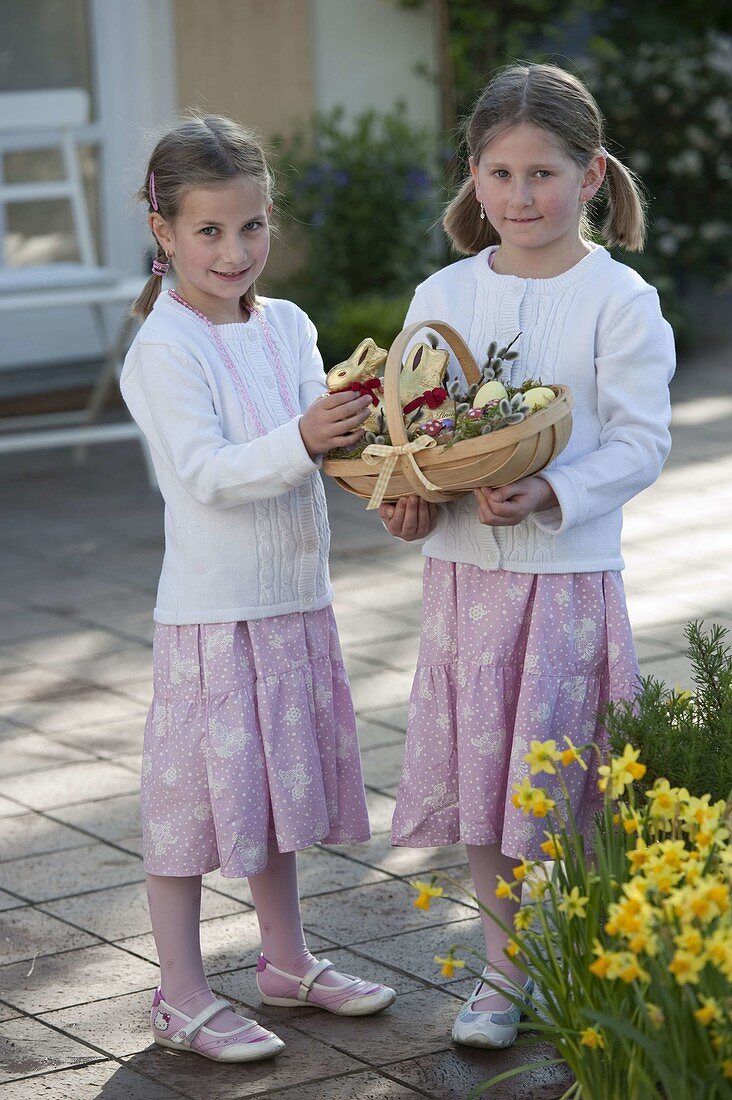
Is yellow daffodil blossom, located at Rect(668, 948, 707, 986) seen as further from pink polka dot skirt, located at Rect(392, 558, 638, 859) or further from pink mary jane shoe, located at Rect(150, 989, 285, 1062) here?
pink mary jane shoe, located at Rect(150, 989, 285, 1062)

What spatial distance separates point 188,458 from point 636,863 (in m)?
0.96

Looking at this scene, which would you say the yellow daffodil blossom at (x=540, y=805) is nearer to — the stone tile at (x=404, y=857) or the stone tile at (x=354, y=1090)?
the stone tile at (x=354, y=1090)

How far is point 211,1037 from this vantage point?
2535 mm

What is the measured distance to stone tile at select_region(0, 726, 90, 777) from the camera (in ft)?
12.5

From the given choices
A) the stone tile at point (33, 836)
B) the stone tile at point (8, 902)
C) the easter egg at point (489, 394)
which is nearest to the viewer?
the easter egg at point (489, 394)

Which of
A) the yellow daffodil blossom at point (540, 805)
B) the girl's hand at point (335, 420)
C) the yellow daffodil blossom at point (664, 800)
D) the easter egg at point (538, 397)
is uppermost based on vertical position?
the easter egg at point (538, 397)

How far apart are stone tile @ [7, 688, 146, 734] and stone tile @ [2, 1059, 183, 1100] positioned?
5.35 feet

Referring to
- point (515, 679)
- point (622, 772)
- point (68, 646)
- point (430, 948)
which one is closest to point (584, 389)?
point (515, 679)

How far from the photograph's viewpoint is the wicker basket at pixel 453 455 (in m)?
2.24

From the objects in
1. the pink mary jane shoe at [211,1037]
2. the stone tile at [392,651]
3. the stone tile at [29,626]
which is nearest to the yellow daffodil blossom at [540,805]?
the pink mary jane shoe at [211,1037]

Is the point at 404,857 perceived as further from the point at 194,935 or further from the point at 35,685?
the point at 35,685

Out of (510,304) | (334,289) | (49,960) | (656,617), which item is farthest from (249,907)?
(334,289)

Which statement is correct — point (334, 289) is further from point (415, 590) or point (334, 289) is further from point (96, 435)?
A: point (415, 590)

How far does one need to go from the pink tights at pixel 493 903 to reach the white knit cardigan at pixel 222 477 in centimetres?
49
